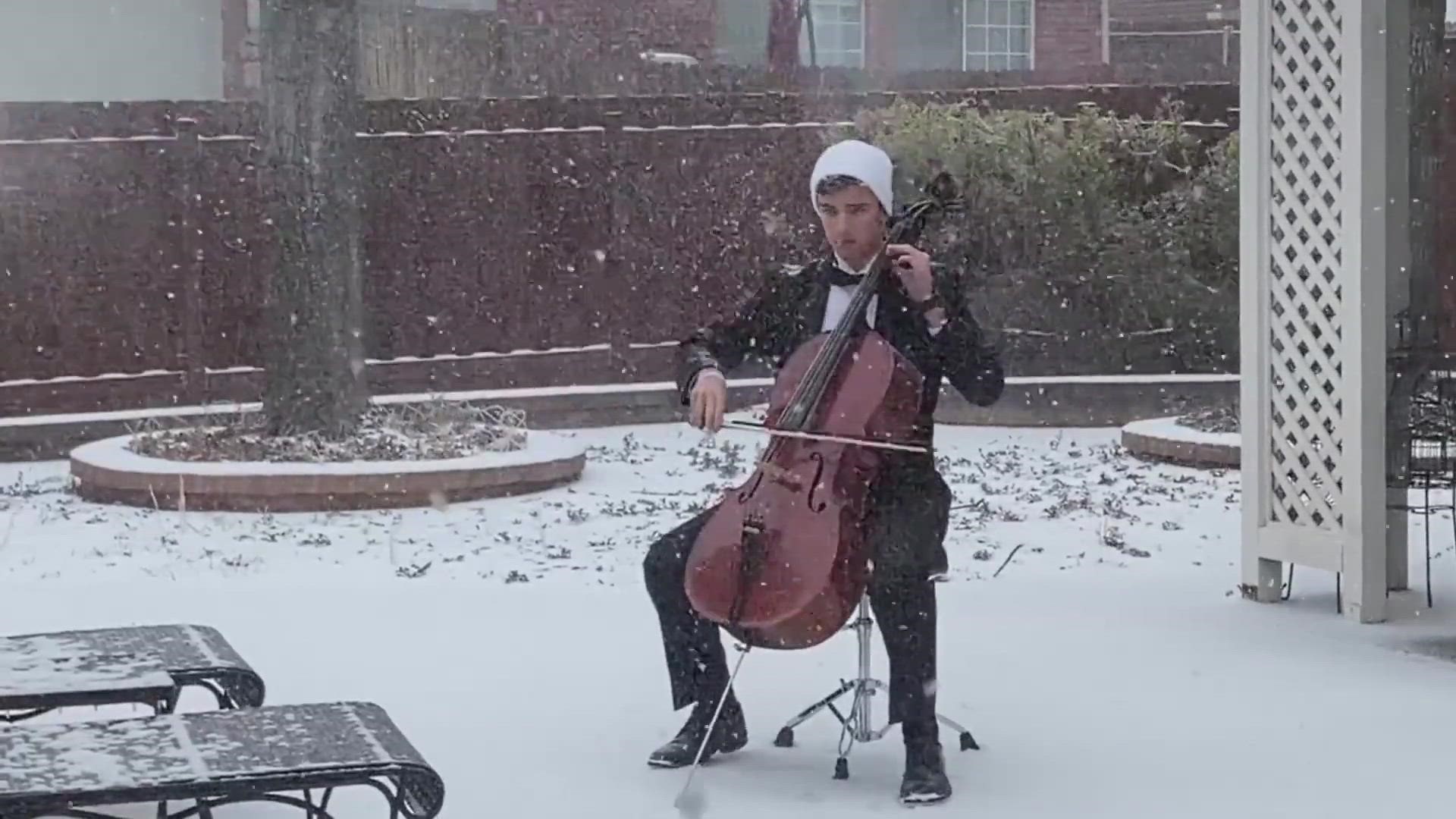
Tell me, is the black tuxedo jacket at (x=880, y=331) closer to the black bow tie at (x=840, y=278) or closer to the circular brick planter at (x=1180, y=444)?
the black bow tie at (x=840, y=278)

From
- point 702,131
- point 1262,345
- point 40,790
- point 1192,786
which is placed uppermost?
point 702,131

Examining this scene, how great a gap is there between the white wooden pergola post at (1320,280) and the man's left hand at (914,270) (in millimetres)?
2359

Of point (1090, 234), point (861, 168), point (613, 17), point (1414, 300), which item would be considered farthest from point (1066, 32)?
point (861, 168)

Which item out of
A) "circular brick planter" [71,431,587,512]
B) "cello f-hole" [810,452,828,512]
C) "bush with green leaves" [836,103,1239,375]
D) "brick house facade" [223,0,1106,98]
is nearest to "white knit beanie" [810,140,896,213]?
"cello f-hole" [810,452,828,512]

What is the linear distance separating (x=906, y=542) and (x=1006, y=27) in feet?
55.4

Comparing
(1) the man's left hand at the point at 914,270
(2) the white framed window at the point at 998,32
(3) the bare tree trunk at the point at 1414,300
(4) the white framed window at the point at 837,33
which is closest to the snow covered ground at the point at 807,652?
(3) the bare tree trunk at the point at 1414,300

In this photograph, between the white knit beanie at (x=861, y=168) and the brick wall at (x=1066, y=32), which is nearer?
the white knit beanie at (x=861, y=168)

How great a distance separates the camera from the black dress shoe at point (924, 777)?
4738mm

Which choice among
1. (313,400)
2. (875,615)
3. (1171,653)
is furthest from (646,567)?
(313,400)

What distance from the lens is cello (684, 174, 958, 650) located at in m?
4.50

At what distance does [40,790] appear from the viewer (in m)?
3.67

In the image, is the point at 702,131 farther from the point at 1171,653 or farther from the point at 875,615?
the point at 875,615

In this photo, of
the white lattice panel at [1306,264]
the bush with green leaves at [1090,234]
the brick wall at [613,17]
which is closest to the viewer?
the white lattice panel at [1306,264]

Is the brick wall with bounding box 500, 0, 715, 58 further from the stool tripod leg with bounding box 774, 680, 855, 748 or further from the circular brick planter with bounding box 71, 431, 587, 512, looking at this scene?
the stool tripod leg with bounding box 774, 680, 855, 748
